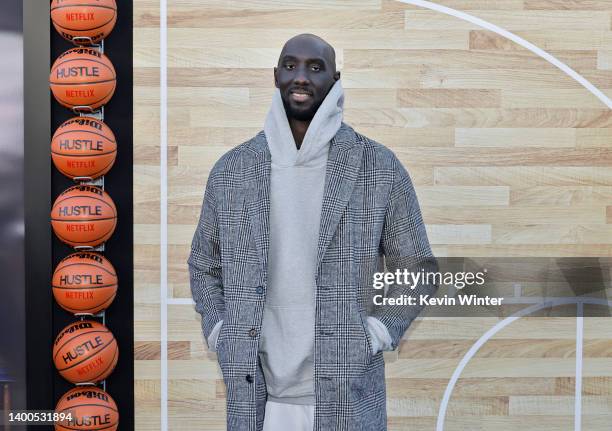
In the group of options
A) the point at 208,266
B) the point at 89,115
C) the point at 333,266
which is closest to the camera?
the point at 333,266

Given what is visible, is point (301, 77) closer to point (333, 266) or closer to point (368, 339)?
point (333, 266)

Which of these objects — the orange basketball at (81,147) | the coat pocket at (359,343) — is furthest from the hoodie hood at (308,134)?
the orange basketball at (81,147)

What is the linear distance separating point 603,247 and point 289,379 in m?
1.97

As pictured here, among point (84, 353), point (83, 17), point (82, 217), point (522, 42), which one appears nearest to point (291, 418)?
point (84, 353)

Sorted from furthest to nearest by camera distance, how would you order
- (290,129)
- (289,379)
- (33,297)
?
1. (33,297)
2. (290,129)
3. (289,379)

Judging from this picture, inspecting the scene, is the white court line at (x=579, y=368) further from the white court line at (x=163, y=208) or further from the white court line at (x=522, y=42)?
the white court line at (x=163, y=208)

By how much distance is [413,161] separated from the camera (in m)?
3.58

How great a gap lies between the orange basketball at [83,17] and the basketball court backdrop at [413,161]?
0.85ft

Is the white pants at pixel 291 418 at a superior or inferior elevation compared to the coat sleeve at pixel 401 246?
inferior

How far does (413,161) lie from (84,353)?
1577mm

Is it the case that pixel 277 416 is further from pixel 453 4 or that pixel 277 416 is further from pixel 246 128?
pixel 453 4

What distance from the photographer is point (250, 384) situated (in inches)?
87.2

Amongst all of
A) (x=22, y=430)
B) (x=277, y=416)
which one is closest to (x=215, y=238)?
(x=277, y=416)

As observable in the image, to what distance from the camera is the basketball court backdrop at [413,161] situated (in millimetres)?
3549
